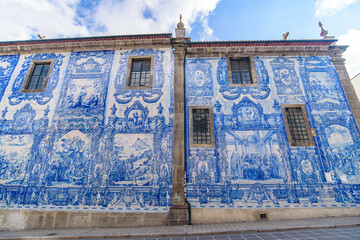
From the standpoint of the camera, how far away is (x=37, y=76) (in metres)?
8.43

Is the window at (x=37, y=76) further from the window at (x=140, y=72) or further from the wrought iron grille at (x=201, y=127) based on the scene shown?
the wrought iron grille at (x=201, y=127)

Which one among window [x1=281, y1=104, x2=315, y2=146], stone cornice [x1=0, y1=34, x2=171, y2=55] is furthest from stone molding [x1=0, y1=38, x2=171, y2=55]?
window [x1=281, y1=104, x2=315, y2=146]

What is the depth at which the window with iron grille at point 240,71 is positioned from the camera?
8035 millimetres

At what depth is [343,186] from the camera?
6.34 meters

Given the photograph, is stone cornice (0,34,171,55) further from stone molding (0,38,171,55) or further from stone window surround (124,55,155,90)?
stone window surround (124,55,155,90)

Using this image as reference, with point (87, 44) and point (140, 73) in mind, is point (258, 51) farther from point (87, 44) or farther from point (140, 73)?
point (87, 44)

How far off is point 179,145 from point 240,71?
188 inches

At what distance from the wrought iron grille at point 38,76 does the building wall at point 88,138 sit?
1.24 feet

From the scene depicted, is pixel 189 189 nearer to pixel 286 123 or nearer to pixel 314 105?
pixel 286 123

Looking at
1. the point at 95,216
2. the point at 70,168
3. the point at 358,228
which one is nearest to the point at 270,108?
the point at 358,228

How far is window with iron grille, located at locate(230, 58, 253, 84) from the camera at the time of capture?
8035mm

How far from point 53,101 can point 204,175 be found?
751cm

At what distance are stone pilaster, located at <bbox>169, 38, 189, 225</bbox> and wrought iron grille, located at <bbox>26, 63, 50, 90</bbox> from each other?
6.62m

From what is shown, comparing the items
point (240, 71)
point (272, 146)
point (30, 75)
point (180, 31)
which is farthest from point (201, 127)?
point (30, 75)
